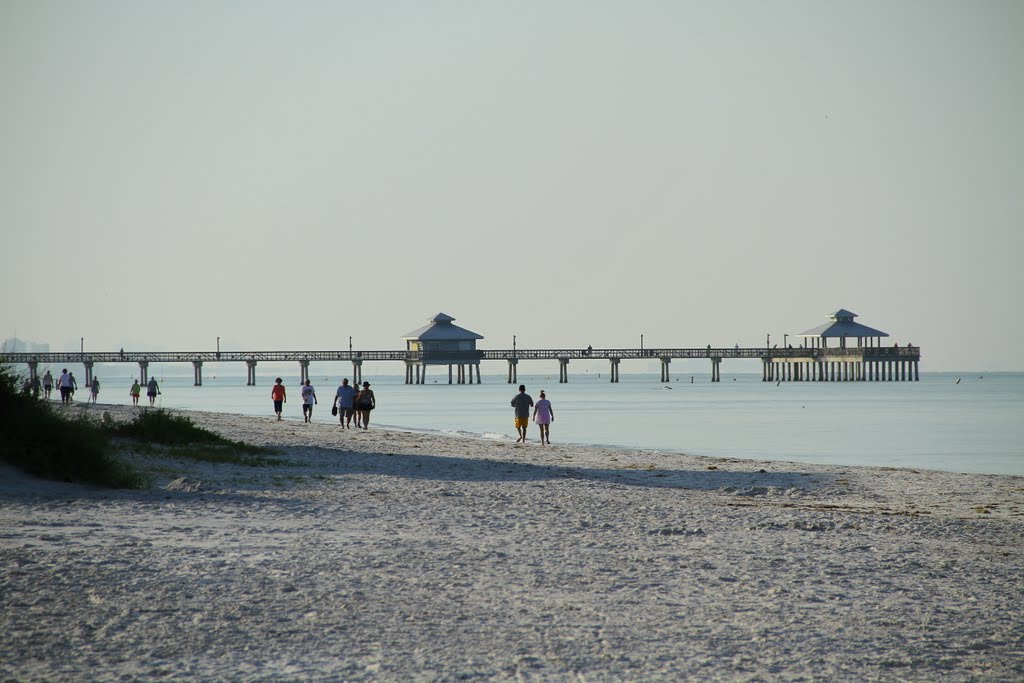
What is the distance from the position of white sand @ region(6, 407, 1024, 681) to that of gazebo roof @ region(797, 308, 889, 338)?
9293 centimetres

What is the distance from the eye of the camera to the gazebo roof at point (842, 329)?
4040 inches

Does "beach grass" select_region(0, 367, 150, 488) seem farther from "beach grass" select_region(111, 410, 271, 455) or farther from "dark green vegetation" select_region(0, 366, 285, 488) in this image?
"beach grass" select_region(111, 410, 271, 455)

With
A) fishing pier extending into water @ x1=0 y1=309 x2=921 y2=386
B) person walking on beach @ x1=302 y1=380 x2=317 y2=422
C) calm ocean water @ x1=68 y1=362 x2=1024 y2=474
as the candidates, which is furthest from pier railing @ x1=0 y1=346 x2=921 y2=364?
person walking on beach @ x1=302 y1=380 x2=317 y2=422

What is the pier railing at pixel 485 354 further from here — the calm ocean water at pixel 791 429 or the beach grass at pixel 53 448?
the beach grass at pixel 53 448

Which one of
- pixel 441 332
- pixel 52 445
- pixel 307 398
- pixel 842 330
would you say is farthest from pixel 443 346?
pixel 52 445

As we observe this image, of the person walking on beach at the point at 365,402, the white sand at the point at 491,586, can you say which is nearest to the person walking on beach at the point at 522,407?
the person walking on beach at the point at 365,402

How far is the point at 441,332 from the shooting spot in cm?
10044

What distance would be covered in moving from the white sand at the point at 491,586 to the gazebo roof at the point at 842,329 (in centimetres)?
9293

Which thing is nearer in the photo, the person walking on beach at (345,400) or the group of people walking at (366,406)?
the group of people walking at (366,406)

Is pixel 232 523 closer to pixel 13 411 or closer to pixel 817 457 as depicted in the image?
pixel 13 411

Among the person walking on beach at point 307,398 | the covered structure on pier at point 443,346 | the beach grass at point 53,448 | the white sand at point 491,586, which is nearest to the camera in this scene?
the white sand at point 491,586

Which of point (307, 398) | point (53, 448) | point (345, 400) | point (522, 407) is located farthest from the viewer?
point (307, 398)

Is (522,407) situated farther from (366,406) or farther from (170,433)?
(170,433)

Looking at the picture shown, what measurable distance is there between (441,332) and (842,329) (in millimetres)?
37358
